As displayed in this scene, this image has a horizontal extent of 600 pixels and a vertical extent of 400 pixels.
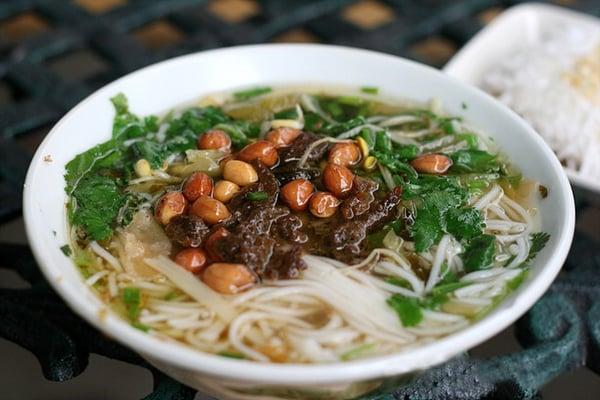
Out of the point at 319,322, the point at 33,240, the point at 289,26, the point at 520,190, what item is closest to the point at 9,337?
the point at 33,240

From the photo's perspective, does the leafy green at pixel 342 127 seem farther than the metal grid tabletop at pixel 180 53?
Yes

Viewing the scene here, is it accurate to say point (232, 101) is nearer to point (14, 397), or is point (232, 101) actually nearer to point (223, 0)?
point (14, 397)

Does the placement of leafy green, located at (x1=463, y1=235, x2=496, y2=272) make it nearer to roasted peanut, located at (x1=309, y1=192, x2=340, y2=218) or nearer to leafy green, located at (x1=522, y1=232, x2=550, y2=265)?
leafy green, located at (x1=522, y1=232, x2=550, y2=265)

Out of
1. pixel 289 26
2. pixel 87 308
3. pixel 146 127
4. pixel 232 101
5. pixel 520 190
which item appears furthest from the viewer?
pixel 289 26

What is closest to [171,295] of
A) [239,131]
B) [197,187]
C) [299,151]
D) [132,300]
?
[132,300]

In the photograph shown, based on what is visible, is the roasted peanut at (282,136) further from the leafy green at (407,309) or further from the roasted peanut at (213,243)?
the leafy green at (407,309)

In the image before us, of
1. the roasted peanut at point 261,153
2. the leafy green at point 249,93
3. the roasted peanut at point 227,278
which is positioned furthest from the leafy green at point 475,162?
the roasted peanut at point 227,278
